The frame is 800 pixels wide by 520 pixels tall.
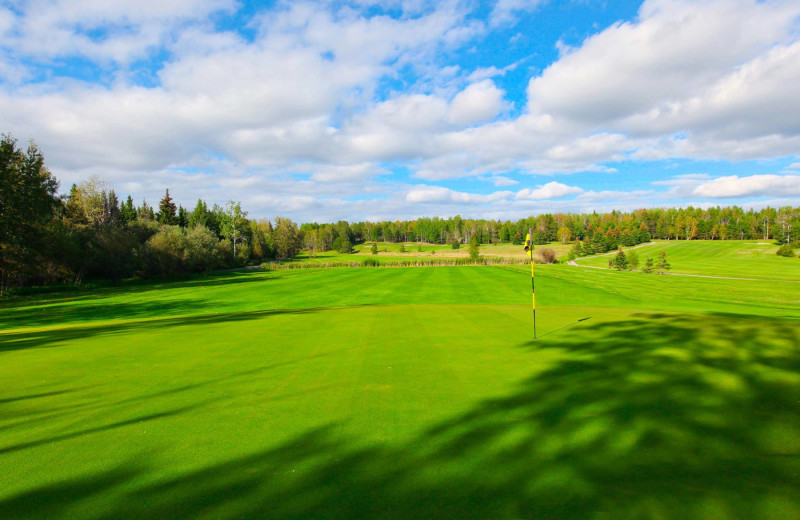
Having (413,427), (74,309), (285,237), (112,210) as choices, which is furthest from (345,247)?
(413,427)

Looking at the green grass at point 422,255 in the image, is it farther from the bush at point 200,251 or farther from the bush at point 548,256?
the bush at point 200,251

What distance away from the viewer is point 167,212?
9044 cm

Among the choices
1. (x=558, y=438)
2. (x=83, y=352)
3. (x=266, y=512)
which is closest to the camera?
(x=266, y=512)

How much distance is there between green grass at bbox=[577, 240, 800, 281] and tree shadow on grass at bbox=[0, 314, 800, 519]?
65.1 metres

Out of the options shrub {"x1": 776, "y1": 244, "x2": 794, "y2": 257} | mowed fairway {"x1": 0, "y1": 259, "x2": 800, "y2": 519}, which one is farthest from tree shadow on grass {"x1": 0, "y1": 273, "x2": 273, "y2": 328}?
shrub {"x1": 776, "y1": 244, "x2": 794, "y2": 257}

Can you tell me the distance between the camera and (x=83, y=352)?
11398mm

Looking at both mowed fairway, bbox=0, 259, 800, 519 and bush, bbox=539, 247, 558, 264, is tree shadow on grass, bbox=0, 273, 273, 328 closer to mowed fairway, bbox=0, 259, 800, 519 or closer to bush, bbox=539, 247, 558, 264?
mowed fairway, bbox=0, 259, 800, 519

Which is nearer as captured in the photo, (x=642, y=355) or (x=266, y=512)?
(x=266, y=512)

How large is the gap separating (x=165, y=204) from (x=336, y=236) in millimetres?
99202

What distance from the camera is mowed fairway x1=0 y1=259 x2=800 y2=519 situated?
394 centimetres

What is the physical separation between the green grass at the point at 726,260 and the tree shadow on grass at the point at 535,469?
65104mm

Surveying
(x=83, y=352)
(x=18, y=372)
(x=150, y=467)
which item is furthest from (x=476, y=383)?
(x=83, y=352)

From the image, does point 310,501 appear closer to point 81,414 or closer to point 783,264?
point 81,414

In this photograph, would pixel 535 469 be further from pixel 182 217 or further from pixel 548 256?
pixel 182 217
